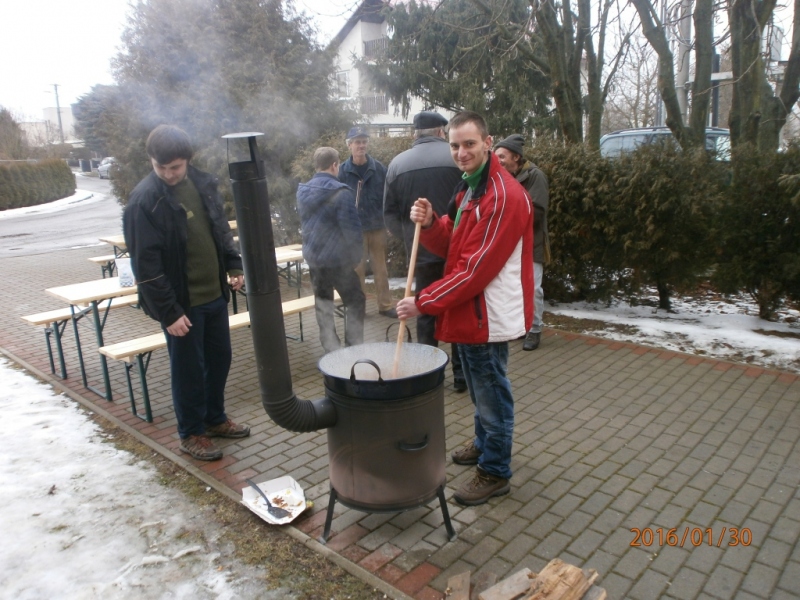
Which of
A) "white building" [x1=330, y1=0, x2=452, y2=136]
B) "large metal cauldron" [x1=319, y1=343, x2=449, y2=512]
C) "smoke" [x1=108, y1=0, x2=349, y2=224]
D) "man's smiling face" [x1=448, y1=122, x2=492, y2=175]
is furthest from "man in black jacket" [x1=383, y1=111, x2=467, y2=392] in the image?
"smoke" [x1=108, y1=0, x2=349, y2=224]

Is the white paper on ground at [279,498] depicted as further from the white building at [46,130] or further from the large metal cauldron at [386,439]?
the white building at [46,130]

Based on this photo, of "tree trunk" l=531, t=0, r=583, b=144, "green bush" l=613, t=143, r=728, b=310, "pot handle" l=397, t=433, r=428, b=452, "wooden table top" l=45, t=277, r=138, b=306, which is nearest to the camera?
"pot handle" l=397, t=433, r=428, b=452

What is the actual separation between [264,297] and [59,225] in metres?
19.0

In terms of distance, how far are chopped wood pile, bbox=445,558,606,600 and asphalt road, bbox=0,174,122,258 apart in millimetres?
11886

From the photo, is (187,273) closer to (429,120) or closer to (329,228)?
(329,228)

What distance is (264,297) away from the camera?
8.87 ft

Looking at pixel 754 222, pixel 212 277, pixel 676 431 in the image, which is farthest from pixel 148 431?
pixel 754 222

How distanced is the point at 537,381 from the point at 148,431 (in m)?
2.84

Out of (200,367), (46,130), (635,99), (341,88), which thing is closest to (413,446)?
(200,367)

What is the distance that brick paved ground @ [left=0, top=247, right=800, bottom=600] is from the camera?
268cm

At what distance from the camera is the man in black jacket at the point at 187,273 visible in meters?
3.36

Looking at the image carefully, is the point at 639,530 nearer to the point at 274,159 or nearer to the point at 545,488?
the point at 545,488

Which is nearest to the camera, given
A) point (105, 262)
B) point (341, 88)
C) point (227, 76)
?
point (105, 262)
